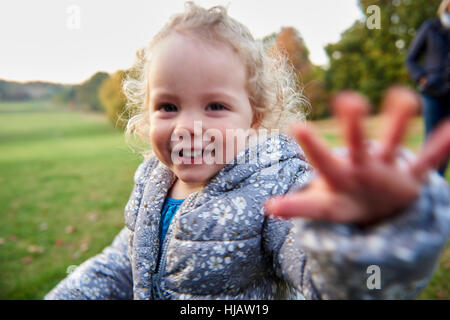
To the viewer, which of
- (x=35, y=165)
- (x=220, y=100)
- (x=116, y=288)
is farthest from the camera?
(x=35, y=165)

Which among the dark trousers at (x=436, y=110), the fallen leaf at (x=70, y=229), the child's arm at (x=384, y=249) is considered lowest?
the fallen leaf at (x=70, y=229)

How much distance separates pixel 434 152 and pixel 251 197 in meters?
0.76

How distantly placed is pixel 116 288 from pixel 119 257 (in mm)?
167

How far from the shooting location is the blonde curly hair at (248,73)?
49.6 inches

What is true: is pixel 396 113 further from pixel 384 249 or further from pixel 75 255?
pixel 75 255

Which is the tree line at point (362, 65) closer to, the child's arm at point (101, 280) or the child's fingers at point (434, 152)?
the child's arm at point (101, 280)

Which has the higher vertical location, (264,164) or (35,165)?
(35,165)

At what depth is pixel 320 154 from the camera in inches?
22.6

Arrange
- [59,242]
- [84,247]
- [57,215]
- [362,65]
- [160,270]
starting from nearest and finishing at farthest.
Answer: [160,270], [84,247], [59,242], [57,215], [362,65]

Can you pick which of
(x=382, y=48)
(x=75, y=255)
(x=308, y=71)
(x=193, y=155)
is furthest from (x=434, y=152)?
(x=382, y=48)

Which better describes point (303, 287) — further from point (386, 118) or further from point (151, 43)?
point (151, 43)

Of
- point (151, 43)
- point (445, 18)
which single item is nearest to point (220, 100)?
point (151, 43)

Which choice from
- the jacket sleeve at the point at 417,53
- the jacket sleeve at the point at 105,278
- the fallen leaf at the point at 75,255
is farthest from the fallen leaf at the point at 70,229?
the jacket sleeve at the point at 417,53

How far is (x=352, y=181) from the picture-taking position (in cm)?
58
